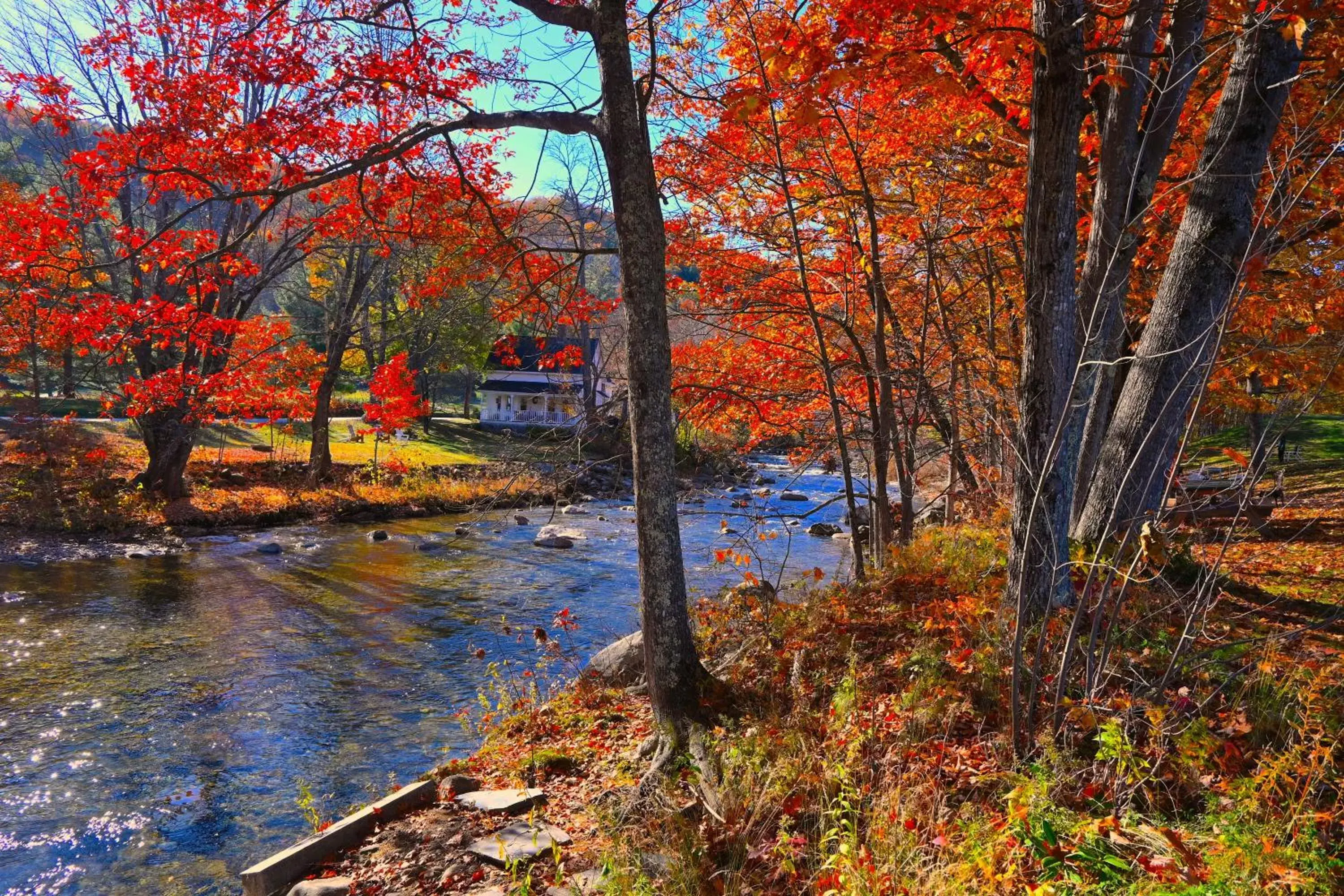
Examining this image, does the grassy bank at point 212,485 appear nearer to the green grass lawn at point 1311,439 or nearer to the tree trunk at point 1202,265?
the tree trunk at point 1202,265

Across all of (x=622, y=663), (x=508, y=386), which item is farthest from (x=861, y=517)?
(x=508, y=386)

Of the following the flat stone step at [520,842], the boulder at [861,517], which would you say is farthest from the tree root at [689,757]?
the boulder at [861,517]

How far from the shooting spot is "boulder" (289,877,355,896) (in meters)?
4.53

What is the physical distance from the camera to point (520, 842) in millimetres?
4699

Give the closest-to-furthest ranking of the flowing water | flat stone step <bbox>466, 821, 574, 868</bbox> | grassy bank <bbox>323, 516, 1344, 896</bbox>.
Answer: grassy bank <bbox>323, 516, 1344, 896</bbox> < flat stone step <bbox>466, 821, 574, 868</bbox> < the flowing water

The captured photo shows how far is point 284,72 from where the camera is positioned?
858cm

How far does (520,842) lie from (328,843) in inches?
59.5

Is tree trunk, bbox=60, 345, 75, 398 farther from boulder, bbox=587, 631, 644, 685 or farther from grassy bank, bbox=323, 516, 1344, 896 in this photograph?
grassy bank, bbox=323, 516, 1344, 896

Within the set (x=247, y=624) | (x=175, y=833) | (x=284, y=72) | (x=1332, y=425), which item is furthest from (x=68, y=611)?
(x=1332, y=425)

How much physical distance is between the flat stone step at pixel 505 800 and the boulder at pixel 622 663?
85.2 inches

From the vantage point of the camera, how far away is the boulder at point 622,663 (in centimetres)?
780

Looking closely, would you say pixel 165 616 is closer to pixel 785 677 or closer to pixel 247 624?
pixel 247 624

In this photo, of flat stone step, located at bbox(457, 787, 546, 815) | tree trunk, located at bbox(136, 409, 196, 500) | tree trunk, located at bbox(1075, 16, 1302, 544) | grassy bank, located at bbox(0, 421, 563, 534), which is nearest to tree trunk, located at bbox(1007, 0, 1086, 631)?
tree trunk, located at bbox(1075, 16, 1302, 544)

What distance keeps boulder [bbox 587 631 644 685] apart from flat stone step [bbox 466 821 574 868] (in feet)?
9.29
